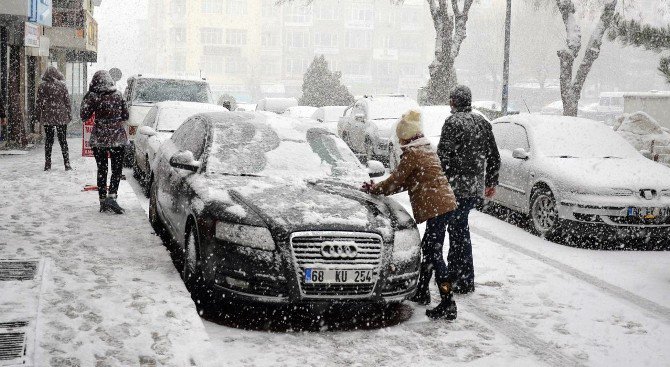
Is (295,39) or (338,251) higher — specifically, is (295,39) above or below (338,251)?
above

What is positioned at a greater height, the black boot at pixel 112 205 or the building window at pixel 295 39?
the building window at pixel 295 39

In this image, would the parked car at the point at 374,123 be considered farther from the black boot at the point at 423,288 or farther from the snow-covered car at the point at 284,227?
the black boot at the point at 423,288

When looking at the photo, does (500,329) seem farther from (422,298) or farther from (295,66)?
(295,66)

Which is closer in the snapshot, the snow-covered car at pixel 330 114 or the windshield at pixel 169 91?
the windshield at pixel 169 91

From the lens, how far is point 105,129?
9469 millimetres

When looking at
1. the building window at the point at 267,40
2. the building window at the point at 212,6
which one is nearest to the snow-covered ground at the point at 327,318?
the building window at the point at 212,6

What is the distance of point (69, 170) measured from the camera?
45.4 ft

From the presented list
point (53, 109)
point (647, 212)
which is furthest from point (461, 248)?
point (53, 109)

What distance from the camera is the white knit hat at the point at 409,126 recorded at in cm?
600

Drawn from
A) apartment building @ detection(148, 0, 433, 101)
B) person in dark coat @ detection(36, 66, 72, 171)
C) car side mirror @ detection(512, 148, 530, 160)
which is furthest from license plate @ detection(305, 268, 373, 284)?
apartment building @ detection(148, 0, 433, 101)

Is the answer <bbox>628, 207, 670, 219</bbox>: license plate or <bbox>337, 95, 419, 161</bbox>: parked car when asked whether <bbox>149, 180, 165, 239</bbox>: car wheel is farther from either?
<bbox>337, 95, 419, 161</bbox>: parked car

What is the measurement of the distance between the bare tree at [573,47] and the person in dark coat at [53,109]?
13.4 meters

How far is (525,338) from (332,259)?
1.59 metres

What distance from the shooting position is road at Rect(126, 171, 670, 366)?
5.23 metres
